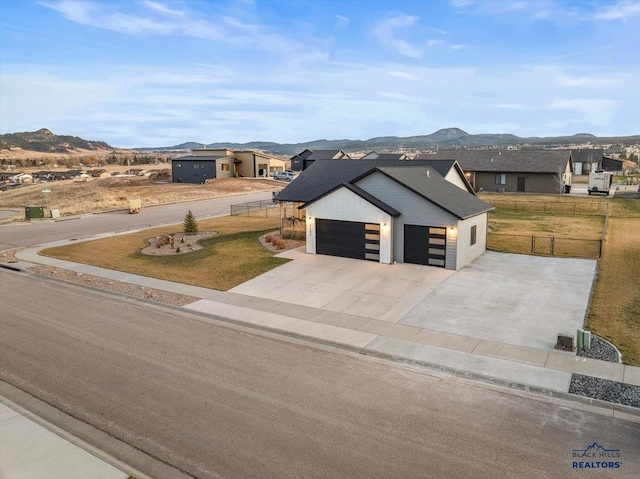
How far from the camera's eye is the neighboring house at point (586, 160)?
8544 cm

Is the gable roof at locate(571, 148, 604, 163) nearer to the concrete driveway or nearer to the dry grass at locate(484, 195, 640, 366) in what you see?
the dry grass at locate(484, 195, 640, 366)

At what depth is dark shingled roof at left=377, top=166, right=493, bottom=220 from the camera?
23.6 metres

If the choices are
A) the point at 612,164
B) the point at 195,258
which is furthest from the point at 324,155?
the point at 612,164

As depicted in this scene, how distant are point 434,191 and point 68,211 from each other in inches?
1579

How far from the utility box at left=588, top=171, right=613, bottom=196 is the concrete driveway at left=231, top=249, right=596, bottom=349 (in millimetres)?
35861

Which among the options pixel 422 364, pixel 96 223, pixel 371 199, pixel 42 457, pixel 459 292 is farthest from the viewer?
pixel 96 223

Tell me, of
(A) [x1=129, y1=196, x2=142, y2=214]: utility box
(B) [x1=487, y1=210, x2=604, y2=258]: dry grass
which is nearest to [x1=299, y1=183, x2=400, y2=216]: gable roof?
(B) [x1=487, y1=210, x2=604, y2=258]: dry grass

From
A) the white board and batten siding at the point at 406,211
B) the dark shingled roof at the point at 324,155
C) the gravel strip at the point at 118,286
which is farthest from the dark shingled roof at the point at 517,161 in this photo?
the gravel strip at the point at 118,286

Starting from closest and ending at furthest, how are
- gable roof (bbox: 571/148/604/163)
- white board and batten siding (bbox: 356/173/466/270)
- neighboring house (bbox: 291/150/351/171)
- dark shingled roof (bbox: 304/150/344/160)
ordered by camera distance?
white board and batten siding (bbox: 356/173/466/270)
neighboring house (bbox: 291/150/351/171)
dark shingled roof (bbox: 304/150/344/160)
gable roof (bbox: 571/148/604/163)

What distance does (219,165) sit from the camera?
79875 millimetres

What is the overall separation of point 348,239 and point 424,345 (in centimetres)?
1234

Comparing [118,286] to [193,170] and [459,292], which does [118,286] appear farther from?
[193,170]

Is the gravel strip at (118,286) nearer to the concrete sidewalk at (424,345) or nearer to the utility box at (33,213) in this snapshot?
the concrete sidewalk at (424,345)

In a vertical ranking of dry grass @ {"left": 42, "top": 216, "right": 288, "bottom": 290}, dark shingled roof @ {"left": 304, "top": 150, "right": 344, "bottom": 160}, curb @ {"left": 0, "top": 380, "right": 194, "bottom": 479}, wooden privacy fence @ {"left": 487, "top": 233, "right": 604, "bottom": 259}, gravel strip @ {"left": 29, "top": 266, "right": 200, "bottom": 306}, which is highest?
dark shingled roof @ {"left": 304, "top": 150, "right": 344, "bottom": 160}
